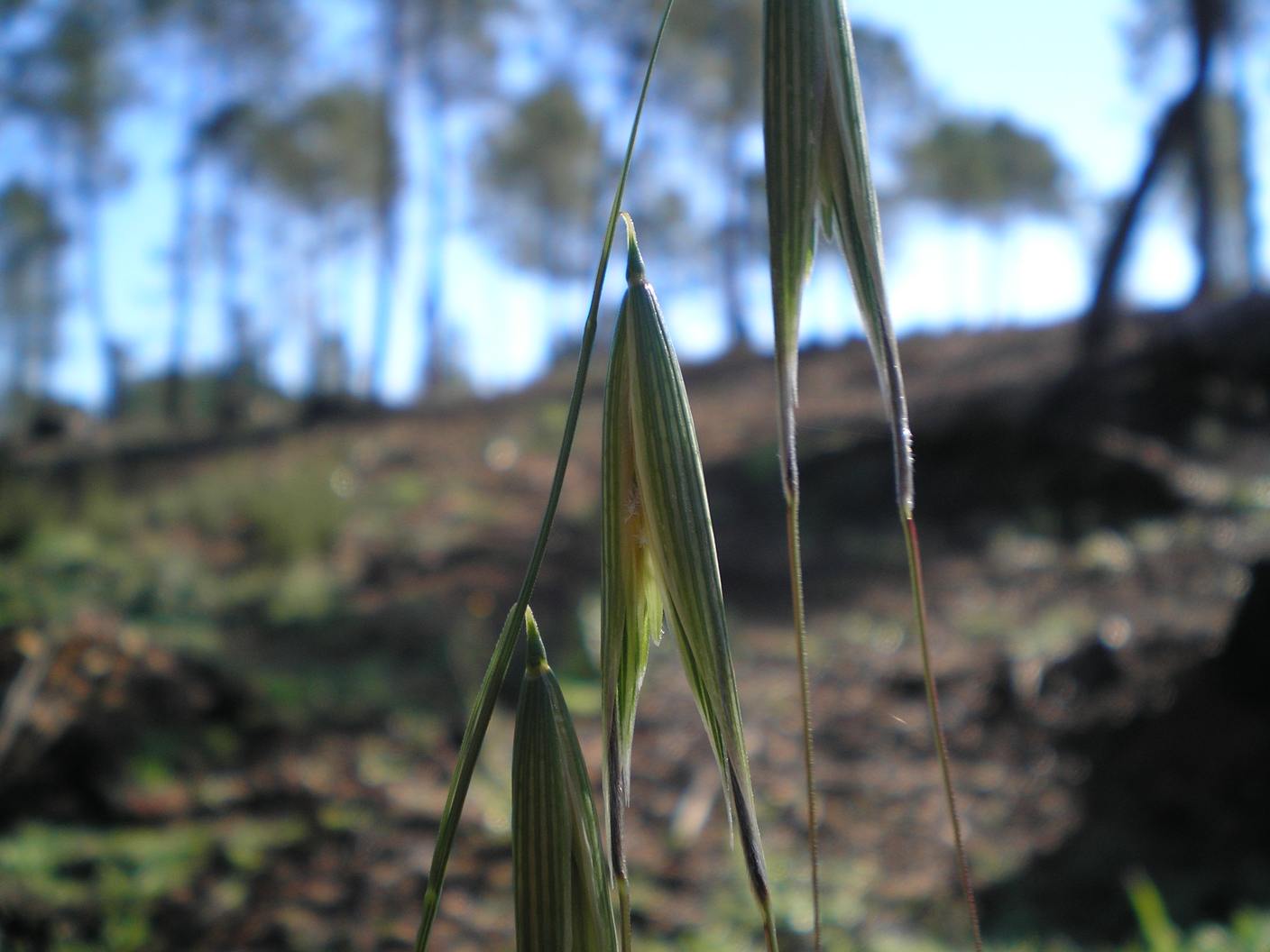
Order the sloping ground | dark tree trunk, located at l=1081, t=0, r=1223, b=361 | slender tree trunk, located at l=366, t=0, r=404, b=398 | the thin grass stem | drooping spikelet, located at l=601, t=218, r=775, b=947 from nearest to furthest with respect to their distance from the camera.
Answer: the thin grass stem, drooping spikelet, located at l=601, t=218, r=775, b=947, the sloping ground, dark tree trunk, located at l=1081, t=0, r=1223, b=361, slender tree trunk, located at l=366, t=0, r=404, b=398

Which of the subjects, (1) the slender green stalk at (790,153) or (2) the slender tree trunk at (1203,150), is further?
(2) the slender tree trunk at (1203,150)

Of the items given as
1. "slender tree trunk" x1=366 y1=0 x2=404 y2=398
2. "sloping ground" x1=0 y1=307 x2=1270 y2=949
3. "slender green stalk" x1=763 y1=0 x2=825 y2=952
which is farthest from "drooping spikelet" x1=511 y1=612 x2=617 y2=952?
"slender tree trunk" x1=366 y1=0 x2=404 y2=398

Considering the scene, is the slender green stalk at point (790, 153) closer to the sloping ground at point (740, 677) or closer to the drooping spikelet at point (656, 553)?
the drooping spikelet at point (656, 553)

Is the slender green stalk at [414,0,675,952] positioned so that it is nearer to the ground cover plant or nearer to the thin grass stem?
the ground cover plant

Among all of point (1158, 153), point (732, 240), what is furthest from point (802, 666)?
point (732, 240)

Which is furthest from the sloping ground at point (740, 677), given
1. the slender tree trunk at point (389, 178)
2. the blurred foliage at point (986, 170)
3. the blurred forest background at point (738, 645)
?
the blurred foliage at point (986, 170)
